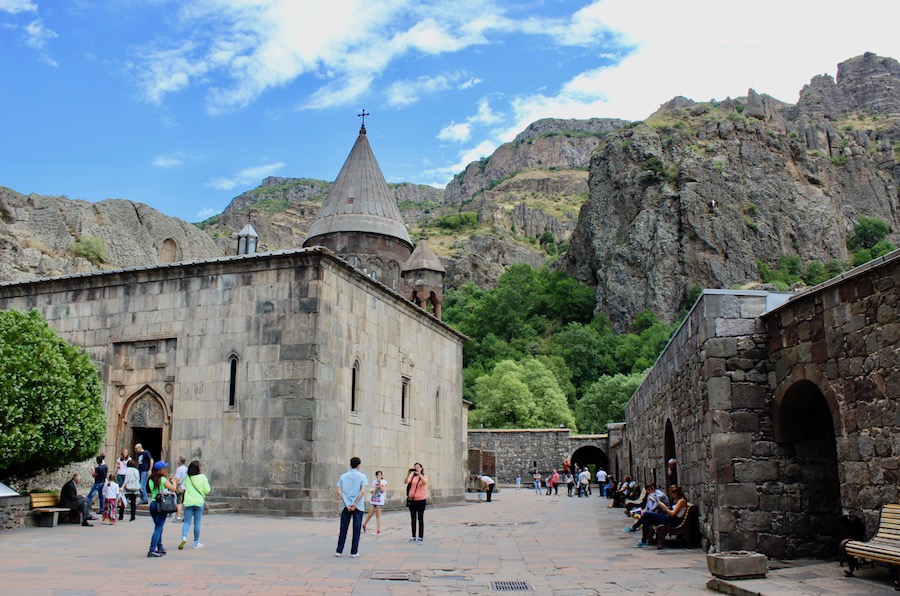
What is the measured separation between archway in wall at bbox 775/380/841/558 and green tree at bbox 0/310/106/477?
11.9 metres

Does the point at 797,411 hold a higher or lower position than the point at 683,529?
higher

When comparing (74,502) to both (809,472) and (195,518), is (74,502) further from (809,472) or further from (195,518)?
(809,472)

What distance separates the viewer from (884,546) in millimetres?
6289

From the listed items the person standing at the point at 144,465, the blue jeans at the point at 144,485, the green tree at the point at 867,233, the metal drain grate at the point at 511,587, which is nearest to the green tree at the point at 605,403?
the blue jeans at the point at 144,485

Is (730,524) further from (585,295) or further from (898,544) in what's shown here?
(585,295)

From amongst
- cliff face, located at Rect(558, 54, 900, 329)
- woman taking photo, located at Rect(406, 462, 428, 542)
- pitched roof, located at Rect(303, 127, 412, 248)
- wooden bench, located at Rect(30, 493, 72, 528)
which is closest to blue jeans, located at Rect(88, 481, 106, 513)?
wooden bench, located at Rect(30, 493, 72, 528)

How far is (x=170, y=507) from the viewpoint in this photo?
29.0ft

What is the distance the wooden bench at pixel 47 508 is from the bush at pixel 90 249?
17.0 meters

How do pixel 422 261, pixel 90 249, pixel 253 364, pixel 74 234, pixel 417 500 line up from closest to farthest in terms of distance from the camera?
pixel 417 500
pixel 253 364
pixel 422 261
pixel 90 249
pixel 74 234

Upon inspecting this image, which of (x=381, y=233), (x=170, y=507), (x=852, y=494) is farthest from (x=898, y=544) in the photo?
(x=381, y=233)

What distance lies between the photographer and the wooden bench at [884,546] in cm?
605

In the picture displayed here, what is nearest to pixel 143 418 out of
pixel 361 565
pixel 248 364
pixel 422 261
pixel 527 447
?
pixel 248 364

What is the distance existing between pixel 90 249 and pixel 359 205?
1103 centimetres

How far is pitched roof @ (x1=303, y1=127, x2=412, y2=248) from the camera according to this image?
2542cm
